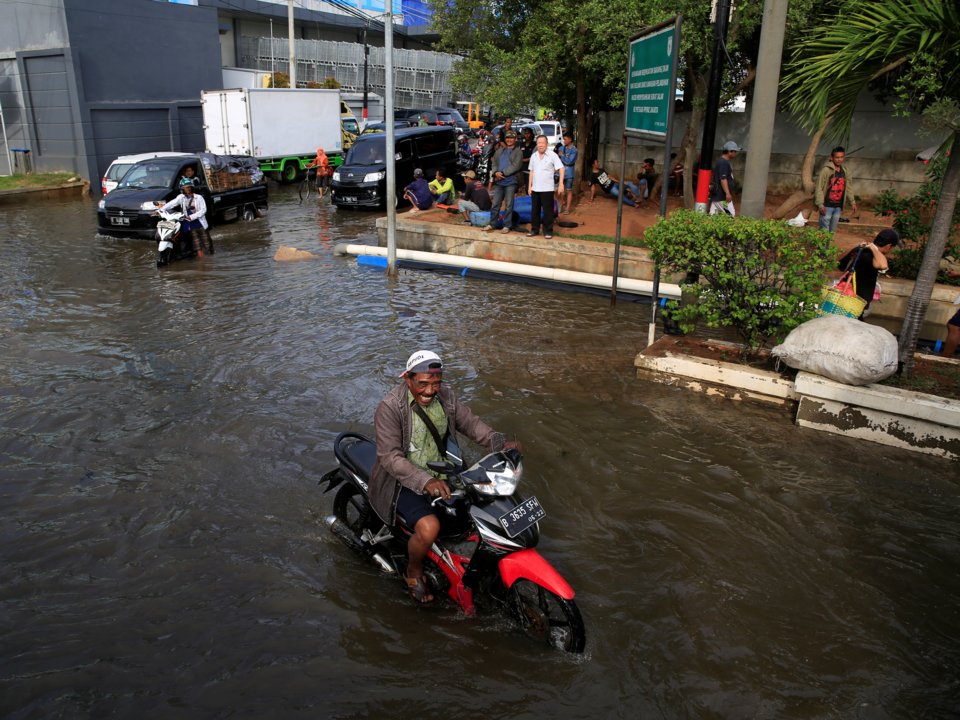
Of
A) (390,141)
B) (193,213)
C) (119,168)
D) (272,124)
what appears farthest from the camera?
(272,124)

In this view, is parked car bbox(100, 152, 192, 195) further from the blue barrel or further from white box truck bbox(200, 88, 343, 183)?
the blue barrel

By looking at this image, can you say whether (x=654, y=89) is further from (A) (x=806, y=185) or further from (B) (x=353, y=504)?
(B) (x=353, y=504)

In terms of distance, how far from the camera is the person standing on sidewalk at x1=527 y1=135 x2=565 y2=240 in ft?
40.9

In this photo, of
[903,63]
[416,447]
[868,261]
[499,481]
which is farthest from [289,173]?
[499,481]

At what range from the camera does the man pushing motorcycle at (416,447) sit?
4.26 m

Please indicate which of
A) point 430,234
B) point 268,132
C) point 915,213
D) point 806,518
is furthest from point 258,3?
point 806,518

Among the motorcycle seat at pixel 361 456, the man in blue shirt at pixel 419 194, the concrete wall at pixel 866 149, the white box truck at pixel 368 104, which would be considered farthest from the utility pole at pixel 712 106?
the white box truck at pixel 368 104

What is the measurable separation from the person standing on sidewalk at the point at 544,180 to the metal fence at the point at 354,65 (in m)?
29.9

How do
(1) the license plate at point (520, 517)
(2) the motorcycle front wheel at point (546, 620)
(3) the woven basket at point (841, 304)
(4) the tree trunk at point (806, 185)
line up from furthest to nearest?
(4) the tree trunk at point (806, 185), (3) the woven basket at point (841, 304), (2) the motorcycle front wheel at point (546, 620), (1) the license plate at point (520, 517)

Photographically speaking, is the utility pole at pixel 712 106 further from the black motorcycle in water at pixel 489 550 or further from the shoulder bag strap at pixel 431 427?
the black motorcycle in water at pixel 489 550

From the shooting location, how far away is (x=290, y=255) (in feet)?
47.0

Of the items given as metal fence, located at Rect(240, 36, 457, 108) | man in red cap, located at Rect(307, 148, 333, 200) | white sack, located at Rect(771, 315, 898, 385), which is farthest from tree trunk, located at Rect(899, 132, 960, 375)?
metal fence, located at Rect(240, 36, 457, 108)

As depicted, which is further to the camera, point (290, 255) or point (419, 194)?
point (419, 194)

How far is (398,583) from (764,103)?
632 centimetres
